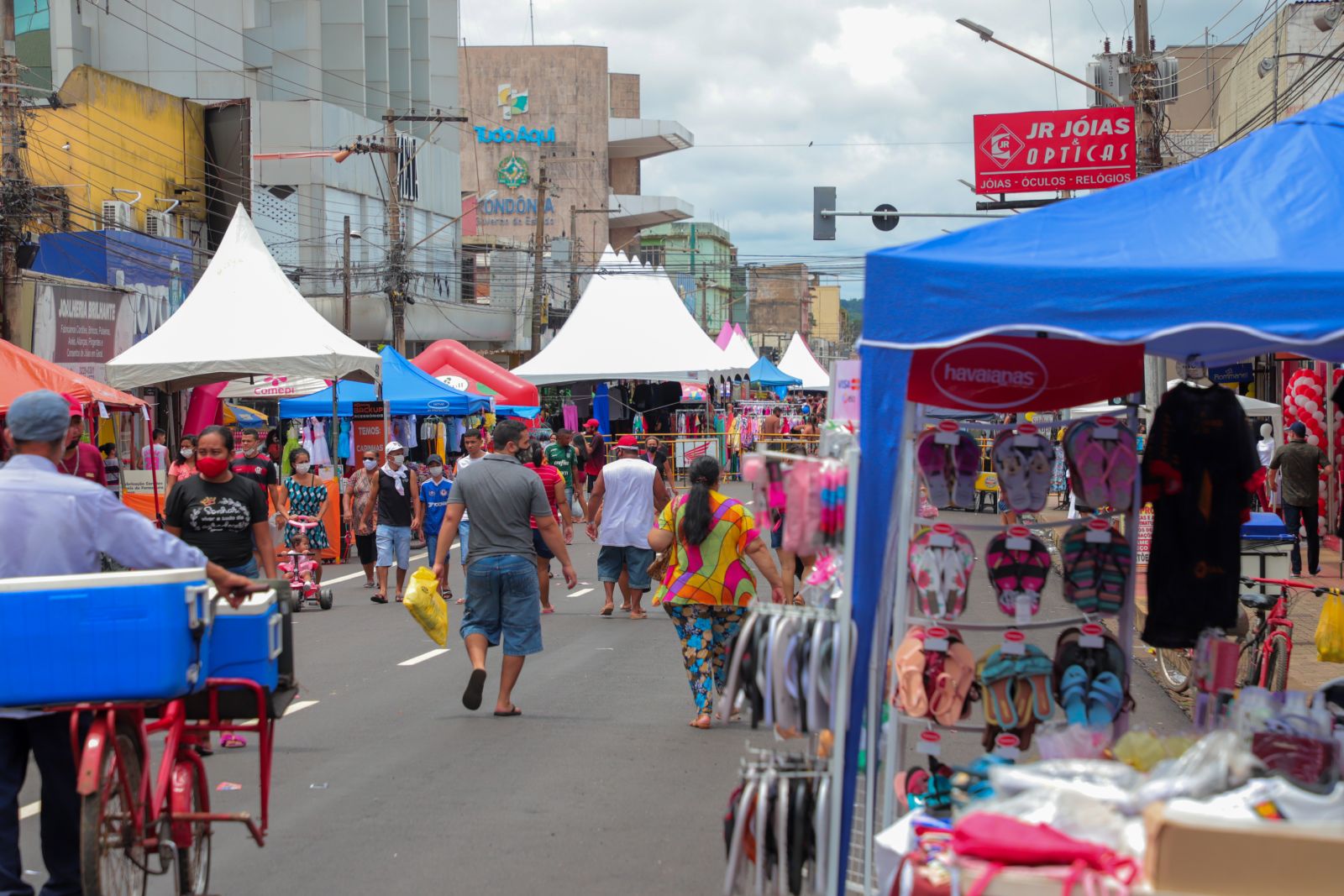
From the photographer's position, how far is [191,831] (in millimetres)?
5402

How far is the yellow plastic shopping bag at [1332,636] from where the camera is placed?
8.48 meters

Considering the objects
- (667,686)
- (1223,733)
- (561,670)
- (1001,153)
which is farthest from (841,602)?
(1001,153)

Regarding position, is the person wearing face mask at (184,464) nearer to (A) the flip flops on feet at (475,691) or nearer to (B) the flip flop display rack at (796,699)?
(A) the flip flops on feet at (475,691)

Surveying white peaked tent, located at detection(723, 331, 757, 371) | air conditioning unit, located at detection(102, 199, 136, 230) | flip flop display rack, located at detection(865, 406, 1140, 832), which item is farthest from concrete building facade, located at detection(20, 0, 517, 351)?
flip flop display rack, located at detection(865, 406, 1140, 832)

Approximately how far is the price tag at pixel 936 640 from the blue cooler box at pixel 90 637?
2809mm

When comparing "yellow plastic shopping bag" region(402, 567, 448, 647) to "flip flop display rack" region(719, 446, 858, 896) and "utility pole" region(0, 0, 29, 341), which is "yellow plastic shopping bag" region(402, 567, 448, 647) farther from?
"utility pole" region(0, 0, 29, 341)

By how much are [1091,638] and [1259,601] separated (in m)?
3.78

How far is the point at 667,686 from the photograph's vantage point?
11.1 m

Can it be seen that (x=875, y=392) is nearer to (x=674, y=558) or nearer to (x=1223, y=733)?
(x=1223, y=733)

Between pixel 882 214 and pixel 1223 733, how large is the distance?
25.1 meters

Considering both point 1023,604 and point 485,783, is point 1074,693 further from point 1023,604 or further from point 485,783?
point 485,783

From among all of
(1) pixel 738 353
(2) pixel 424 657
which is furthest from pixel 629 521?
(1) pixel 738 353

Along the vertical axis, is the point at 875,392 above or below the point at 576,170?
below

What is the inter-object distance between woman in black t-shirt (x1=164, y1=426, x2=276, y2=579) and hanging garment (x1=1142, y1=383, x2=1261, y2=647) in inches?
191
